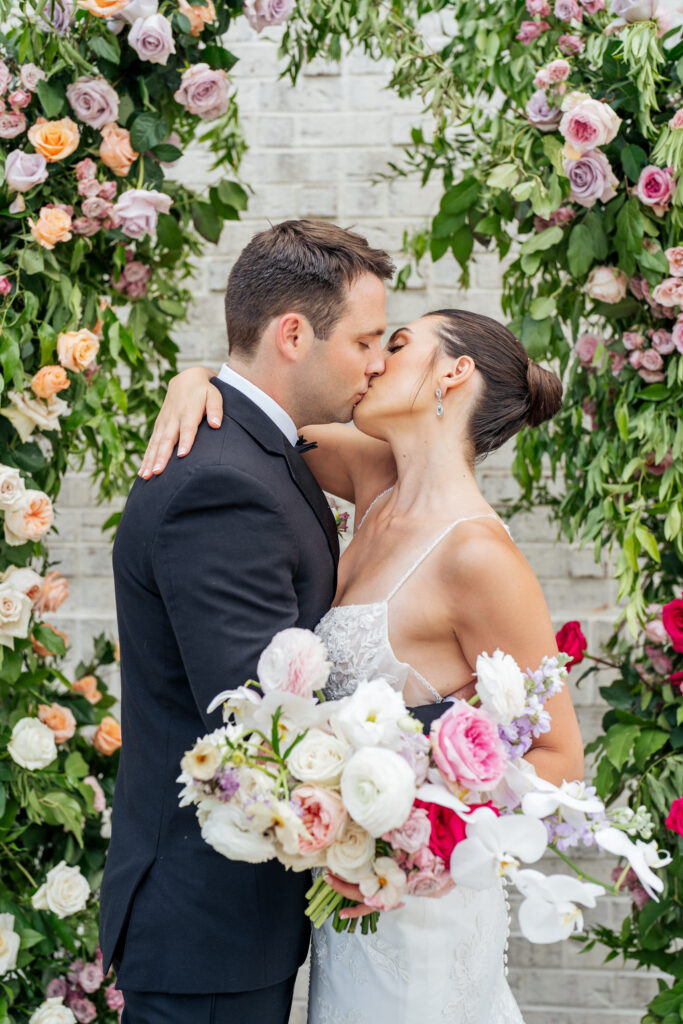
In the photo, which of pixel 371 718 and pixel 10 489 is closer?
pixel 371 718

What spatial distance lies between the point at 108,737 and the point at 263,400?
1.12m

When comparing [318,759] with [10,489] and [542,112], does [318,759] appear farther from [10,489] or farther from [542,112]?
[542,112]

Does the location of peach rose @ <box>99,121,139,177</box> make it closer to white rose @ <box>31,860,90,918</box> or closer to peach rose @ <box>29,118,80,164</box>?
peach rose @ <box>29,118,80,164</box>

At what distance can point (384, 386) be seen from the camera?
188 centimetres

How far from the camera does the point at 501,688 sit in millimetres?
1284

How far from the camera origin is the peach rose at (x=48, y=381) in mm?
2068

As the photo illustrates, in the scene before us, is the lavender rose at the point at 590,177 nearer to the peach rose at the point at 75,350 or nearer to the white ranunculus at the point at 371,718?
the peach rose at the point at 75,350

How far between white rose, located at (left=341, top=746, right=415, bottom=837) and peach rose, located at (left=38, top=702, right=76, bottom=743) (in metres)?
1.29

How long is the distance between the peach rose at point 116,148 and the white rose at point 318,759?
55.2 inches

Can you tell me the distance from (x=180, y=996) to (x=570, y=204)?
169 cm

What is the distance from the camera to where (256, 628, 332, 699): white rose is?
126cm

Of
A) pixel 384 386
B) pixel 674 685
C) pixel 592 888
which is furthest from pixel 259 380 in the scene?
pixel 674 685

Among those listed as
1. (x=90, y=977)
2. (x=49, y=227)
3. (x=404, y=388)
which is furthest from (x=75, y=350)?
(x=90, y=977)

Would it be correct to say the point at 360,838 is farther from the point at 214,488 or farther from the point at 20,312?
the point at 20,312
